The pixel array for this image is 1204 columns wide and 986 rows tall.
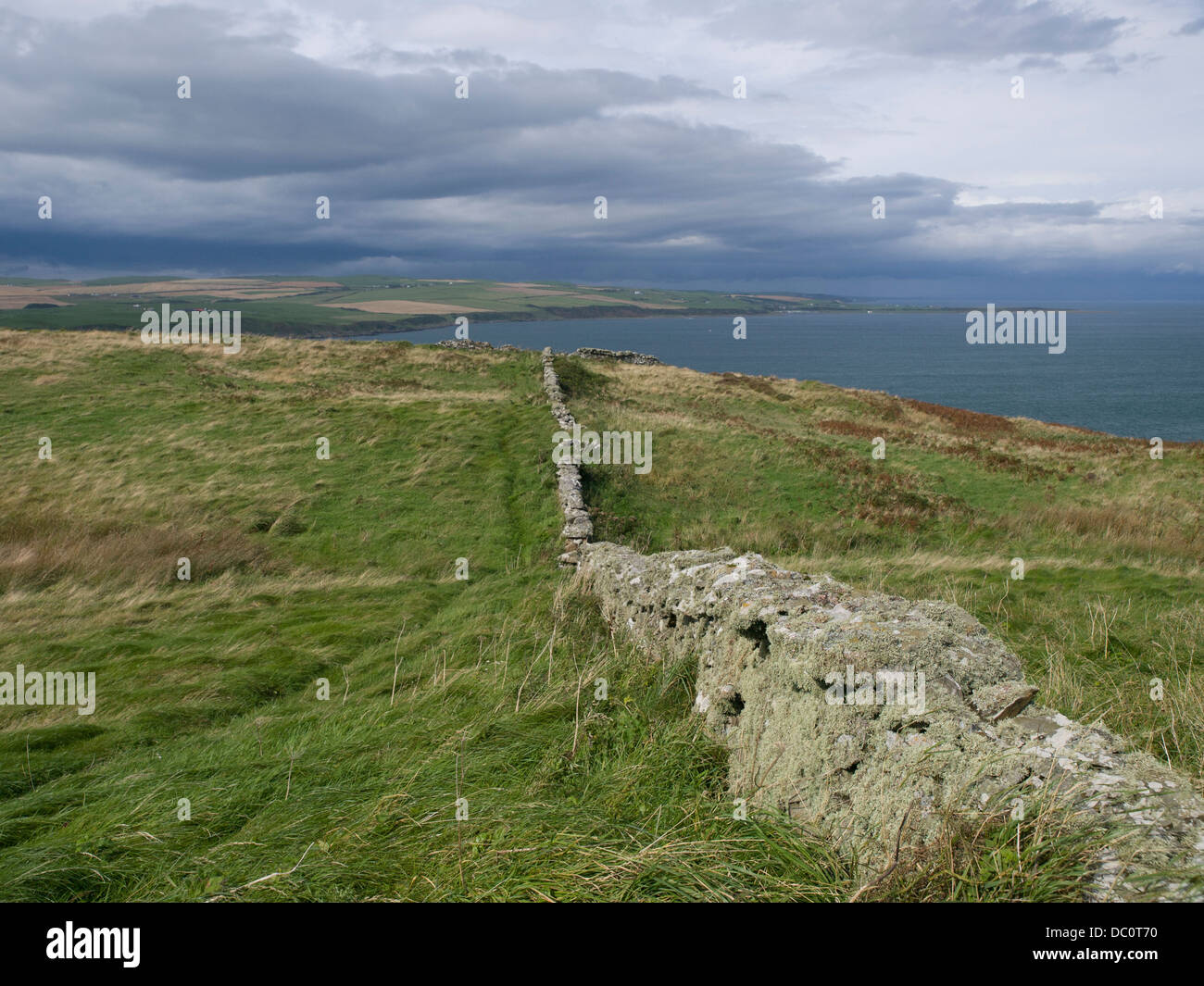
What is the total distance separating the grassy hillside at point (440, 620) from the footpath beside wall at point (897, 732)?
0.95ft

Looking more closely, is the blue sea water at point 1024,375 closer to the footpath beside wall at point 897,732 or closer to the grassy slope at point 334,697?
the grassy slope at point 334,697

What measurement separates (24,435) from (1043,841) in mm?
33505

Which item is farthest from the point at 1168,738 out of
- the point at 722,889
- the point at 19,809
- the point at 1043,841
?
the point at 19,809

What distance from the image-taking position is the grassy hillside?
186 inches

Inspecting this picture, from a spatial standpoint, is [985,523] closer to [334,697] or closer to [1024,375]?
[334,697]

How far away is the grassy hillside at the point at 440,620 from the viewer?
15.5ft

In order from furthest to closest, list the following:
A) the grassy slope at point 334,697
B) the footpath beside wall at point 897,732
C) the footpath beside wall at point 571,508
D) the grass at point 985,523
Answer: the footpath beside wall at point 571,508
the grass at point 985,523
the grassy slope at point 334,697
the footpath beside wall at point 897,732

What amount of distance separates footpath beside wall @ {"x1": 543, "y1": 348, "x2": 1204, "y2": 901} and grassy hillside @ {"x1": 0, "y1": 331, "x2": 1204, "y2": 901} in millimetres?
290

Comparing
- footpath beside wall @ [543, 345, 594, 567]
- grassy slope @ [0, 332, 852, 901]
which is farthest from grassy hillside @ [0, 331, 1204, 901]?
footpath beside wall @ [543, 345, 594, 567]

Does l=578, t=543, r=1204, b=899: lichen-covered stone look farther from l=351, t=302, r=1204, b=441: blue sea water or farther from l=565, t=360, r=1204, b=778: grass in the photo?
l=351, t=302, r=1204, b=441: blue sea water

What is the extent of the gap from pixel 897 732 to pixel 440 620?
957 cm

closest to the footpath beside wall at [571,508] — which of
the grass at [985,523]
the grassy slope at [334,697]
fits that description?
the grassy slope at [334,697]
